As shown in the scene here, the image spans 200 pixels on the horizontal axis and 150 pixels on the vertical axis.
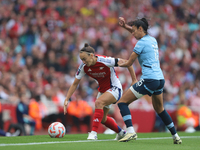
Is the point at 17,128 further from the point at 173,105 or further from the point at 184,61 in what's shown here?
the point at 184,61

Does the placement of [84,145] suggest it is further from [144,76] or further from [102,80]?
→ [102,80]

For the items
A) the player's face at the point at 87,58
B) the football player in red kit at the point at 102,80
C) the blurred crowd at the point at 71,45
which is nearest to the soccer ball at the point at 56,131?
the football player in red kit at the point at 102,80

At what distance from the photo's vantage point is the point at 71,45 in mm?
15742

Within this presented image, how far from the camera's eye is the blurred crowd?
13.1 m

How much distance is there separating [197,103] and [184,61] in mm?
3671

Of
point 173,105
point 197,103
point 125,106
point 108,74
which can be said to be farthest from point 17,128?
point 197,103

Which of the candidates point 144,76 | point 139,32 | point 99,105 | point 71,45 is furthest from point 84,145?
point 71,45

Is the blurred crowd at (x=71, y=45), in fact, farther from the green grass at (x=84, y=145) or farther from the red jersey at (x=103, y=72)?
the green grass at (x=84, y=145)

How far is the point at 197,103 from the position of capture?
16078 millimetres

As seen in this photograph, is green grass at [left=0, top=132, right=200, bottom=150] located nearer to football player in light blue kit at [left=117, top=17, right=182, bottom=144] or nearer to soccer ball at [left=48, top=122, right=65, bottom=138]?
football player in light blue kit at [left=117, top=17, right=182, bottom=144]

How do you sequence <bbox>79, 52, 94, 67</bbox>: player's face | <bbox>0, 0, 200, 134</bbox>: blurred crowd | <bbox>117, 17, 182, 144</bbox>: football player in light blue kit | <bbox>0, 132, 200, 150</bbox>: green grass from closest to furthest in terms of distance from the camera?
<bbox>0, 132, 200, 150</bbox>: green grass, <bbox>117, 17, 182, 144</bbox>: football player in light blue kit, <bbox>79, 52, 94, 67</bbox>: player's face, <bbox>0, 0, 200, 134</bbox>: blurred crowd

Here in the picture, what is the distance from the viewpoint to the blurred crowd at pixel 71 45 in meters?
13.1

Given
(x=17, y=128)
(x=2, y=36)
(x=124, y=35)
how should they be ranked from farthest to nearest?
(x=124, y=35)
(x=2, y=36)
(x=17, y=128)

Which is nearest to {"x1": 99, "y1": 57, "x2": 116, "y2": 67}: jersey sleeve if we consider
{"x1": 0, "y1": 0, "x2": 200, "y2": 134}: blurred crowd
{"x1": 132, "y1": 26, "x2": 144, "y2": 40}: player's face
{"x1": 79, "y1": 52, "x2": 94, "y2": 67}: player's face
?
{"x1": 79, "y1": 52, "x2": 94, "y2": 67}: player's face
